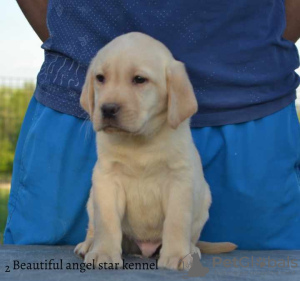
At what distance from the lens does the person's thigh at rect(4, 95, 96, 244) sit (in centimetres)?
315

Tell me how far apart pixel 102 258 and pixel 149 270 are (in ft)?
0.63

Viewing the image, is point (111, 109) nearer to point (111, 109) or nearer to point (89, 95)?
point (111, 109)

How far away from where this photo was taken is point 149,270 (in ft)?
7.25

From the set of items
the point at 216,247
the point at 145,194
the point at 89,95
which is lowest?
the point at 216,247

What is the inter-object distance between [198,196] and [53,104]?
3.18 feet

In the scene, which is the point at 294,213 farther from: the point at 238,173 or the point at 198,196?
the point at 198,196

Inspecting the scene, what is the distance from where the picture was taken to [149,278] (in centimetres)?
203

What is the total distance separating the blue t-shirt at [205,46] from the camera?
3006mm

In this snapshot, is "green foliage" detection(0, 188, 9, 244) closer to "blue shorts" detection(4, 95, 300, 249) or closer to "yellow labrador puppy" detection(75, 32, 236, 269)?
"blue shorts" detection(4, 95, 300, 249)

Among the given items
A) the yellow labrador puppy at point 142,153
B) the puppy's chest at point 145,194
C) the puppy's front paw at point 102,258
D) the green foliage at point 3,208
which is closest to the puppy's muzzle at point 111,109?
the yellow labrador puppy at point 142,153

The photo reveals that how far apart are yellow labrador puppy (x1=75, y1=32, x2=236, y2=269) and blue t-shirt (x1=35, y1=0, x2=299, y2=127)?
1.49 feet

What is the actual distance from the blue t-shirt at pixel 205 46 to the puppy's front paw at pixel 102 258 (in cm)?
95

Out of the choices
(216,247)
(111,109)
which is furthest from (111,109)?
(216,247)

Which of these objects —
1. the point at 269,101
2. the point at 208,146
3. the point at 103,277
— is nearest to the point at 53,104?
the point at 208,146
